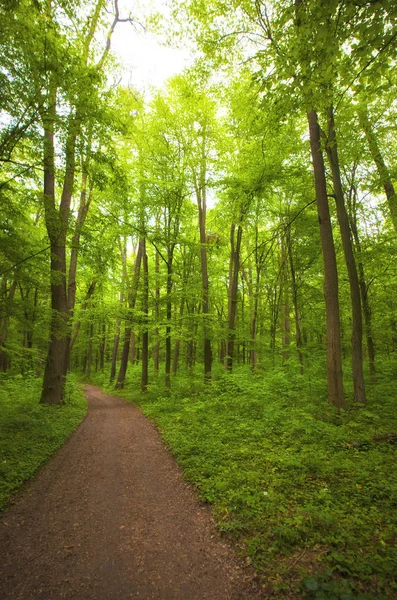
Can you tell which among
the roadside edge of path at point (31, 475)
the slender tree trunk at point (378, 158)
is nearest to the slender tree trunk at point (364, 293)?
the slender tree trunk at point (378, 158)

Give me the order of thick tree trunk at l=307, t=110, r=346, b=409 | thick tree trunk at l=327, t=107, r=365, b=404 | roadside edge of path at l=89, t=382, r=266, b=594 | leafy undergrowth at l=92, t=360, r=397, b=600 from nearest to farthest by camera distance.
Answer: leafy undergrowth at l=92, t=360, r=397, b=600
roadside edge of path at l=89, t=382, r=266, b=594
thick tree trunk at l=307, t=110, r=346, b=409
thick tree trunk at l=327, t=107, r=365, b=404

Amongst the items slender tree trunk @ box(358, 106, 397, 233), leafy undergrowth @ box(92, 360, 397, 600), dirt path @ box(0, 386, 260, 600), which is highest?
slender tree trunk @ box(358, 106, 397, 233)

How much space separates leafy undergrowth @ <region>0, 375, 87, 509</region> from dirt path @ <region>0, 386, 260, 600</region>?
302mm

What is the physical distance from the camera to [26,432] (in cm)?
673

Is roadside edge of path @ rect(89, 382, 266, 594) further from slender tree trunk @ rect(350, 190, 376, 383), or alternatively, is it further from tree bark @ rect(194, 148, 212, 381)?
slender tree trunk @ rect(350, 190, 376, 383)

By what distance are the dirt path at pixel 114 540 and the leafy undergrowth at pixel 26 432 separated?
30 centimetres

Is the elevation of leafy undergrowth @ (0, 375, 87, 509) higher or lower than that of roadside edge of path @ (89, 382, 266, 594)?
higher

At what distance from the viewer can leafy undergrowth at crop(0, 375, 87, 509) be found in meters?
4.79

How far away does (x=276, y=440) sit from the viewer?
584cm

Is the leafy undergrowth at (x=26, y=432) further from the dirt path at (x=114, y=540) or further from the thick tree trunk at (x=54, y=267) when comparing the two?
the thick tree trunk at (x=54, y=267)

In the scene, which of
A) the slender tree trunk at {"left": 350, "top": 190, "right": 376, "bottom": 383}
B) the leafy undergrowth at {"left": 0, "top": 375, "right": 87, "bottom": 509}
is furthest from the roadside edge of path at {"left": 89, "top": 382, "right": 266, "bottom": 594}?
the slender tree trunk at {"left": 350, "top": 190, "right": 376, "bottom": 383}

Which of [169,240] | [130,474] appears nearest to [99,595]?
[130,474]

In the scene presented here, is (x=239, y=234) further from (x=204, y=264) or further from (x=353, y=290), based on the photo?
(x=353, y=290)

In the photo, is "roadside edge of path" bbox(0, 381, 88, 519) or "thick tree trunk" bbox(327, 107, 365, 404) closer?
"roadside edge of path" bbox(0, 381, 88, 519)
